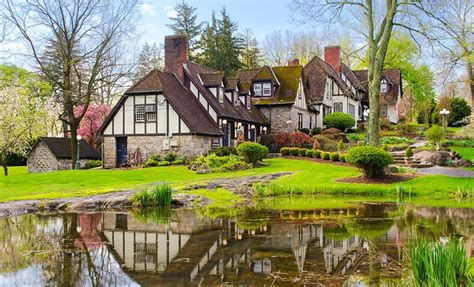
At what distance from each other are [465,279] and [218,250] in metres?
4.47

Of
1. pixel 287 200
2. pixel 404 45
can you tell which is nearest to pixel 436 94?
pixel 404 45

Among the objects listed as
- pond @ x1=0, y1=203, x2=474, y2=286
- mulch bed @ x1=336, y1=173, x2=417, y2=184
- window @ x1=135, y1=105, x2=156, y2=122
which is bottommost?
pond @ x1=0, y1=203, x2=474, y2=286

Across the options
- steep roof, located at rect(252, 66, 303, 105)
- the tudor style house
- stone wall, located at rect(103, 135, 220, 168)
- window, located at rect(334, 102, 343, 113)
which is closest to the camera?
stone wall, located at rect(103, 135, 220, 168)

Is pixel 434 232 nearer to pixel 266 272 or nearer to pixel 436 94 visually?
pixel 266 272

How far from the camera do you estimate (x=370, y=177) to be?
858 inches

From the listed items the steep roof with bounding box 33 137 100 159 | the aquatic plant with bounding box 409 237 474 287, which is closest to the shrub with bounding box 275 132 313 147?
the steep roof with bounding box 33 137 100 159

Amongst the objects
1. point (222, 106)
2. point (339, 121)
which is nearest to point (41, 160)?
point (222, 106)

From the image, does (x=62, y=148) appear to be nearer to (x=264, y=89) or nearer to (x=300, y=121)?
(x=264, y=89)

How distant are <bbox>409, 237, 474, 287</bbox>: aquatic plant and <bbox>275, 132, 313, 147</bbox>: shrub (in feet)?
97.7

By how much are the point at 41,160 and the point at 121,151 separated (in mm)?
9842

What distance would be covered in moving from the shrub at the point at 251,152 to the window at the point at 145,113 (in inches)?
256

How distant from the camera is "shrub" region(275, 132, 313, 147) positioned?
3588 cm

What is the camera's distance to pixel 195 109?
32156 mm

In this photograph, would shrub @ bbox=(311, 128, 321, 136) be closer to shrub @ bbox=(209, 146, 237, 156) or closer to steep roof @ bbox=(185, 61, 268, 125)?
steep roof @ bbox=(185, 61, 268, 125)
